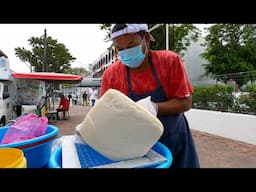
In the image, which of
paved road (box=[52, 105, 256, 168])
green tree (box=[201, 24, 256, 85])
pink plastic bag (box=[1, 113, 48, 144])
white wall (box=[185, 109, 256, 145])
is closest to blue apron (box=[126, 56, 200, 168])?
pink plastic bag (box=[1, 113, 48, 144])

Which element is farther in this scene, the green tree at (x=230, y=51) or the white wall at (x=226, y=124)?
the green tree at (x=230, y=51)

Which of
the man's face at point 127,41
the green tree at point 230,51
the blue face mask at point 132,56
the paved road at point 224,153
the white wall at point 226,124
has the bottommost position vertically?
the paved road at point 224,153

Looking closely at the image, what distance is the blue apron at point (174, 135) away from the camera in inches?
41.5

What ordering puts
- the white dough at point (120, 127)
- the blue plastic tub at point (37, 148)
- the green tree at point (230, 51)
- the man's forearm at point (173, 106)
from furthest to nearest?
the green tree at point (230, 51), the man's forearm at point (173, 106), the blue plastic tub at point (37, 148), the white dough at point (120, 127)

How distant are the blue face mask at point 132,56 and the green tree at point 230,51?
11104mm

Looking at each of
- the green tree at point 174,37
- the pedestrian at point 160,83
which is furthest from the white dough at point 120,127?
the green tree at point 174,37

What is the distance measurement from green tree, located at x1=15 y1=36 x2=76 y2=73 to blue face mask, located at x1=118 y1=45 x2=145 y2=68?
12143 mm

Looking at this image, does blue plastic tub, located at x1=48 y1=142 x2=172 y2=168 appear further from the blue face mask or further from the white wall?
the white wall

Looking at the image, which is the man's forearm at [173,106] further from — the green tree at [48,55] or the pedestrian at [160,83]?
the green tree at [48,55]

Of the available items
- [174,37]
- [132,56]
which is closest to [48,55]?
[174,37]

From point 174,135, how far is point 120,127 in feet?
2.04

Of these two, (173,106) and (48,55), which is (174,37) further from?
(173,106)
